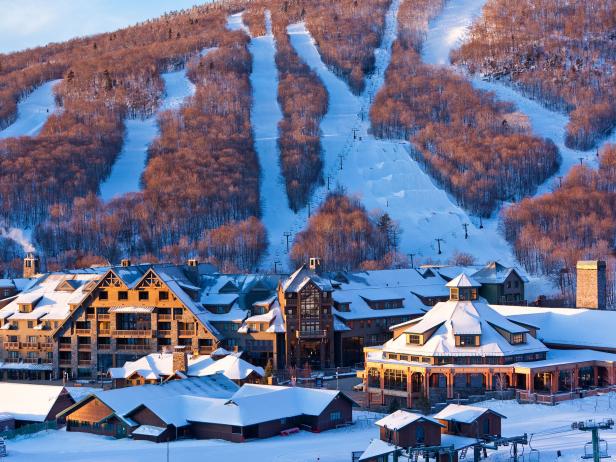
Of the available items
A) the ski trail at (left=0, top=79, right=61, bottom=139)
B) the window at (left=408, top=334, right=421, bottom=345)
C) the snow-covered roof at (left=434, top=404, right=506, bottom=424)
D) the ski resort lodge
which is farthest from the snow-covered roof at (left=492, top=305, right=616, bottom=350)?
the ski trail at (left=0, top=79, right=61, bottom=139)

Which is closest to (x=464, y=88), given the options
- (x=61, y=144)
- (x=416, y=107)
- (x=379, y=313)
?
(x=416, y=107)

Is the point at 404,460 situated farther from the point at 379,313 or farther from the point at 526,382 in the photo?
the point at 379,313

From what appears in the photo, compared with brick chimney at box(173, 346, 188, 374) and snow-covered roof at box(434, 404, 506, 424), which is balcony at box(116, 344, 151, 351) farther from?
snow-covered roof at box(434, 404, 506, 424)

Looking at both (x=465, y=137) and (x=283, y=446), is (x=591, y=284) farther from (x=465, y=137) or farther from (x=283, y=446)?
(x=465, y=137)

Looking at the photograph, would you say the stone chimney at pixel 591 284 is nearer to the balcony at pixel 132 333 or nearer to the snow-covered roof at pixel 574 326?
the snow-covered roof at pixel 574 326

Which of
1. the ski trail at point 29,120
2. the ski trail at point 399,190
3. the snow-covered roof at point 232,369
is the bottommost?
the snow-covered roof at point 232,369

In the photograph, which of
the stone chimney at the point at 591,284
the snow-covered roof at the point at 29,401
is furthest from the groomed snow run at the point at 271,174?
the snow-covered roof at the point at 29,401

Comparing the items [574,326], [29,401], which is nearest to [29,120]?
[574,326]
